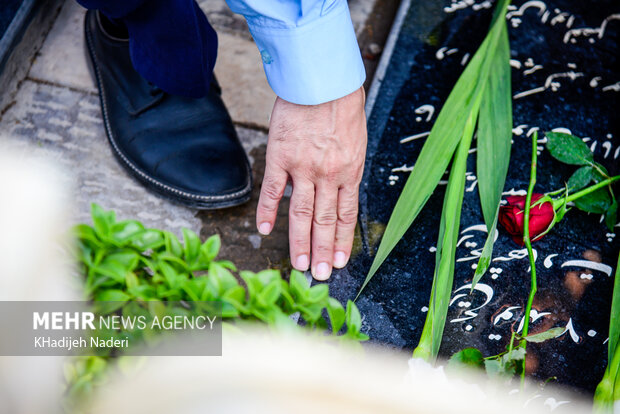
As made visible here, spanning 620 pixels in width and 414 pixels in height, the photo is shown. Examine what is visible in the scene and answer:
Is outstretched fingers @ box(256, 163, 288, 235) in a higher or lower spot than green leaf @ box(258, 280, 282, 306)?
lower

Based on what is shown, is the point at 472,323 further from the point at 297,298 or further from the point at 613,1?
the point at 613,1

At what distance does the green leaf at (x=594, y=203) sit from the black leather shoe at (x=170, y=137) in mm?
850

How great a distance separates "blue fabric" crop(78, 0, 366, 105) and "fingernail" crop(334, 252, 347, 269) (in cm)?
34

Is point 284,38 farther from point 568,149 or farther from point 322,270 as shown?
point 568,149

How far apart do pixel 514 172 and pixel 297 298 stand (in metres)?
0.85

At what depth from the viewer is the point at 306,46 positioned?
101cm

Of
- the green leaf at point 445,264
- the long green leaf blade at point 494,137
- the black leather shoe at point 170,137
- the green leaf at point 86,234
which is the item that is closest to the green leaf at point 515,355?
the green leaf at point 445,264

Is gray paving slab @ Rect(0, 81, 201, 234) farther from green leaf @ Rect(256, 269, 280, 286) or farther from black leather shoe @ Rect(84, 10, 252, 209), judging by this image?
green leaf @ Rect(256, 269, 280, 286)

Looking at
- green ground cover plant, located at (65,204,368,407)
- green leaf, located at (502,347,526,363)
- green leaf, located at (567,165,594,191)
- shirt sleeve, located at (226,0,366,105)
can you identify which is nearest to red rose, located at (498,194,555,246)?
green leaf, located at (567,165,594,191)

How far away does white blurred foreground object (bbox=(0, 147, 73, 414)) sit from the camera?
17.8 inches

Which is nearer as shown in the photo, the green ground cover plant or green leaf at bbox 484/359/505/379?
the green ground cover plant

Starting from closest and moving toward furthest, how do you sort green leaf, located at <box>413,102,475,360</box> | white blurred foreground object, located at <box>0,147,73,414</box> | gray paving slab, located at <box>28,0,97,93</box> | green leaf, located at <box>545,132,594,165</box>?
white blurred foreground object, located at <box>0,147,73,414</box>
green leaf, located at <box>413,102,475,360</box>
green leaf, located at <box>545,132,594,165</box>
gray paving slab, located at <box>28,0,97,93</box>

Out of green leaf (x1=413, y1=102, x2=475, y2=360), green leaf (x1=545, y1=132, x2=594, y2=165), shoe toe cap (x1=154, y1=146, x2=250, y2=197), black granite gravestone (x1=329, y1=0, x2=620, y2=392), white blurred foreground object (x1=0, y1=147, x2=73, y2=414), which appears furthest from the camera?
shoe toe cap (x1=154, y1=146, x2=250, y2=197)

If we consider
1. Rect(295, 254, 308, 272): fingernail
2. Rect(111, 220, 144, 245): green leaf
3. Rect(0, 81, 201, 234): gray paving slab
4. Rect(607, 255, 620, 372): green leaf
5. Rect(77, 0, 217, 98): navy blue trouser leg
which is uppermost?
Rect(111, 220, 144, 245): green leaf
